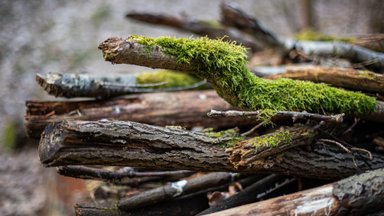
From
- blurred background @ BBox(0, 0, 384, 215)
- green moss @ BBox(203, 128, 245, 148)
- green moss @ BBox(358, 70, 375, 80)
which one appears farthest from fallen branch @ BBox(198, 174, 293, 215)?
blurred background @ BBox(0, 0, 384, 215)

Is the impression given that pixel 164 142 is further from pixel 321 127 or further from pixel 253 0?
pixel 253 0

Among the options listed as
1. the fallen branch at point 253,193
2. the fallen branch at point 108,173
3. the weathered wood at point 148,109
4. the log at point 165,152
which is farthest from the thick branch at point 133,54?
the weathered wood at point 148,109

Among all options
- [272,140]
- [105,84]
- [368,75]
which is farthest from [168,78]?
[368,75]

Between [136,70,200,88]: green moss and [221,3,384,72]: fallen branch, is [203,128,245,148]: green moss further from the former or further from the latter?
[221,3,384,72]: fallen branch

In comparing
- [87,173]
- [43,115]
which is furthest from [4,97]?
[87,173]

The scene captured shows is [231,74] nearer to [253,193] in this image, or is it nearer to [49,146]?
[253,193]

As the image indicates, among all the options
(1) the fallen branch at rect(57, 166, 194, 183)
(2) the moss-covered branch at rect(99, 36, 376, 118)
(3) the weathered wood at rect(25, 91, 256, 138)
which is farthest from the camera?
(3) the weathered wood at rect(25, 91, 256, 138)

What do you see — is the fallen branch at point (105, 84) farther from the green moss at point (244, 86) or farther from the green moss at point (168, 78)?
the green moss at point (244, 86)
